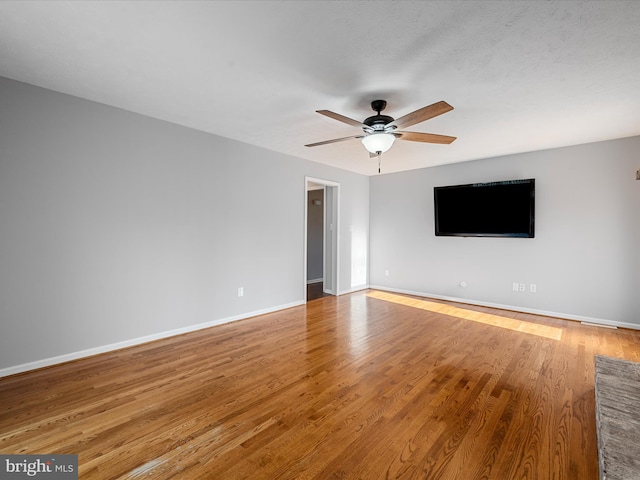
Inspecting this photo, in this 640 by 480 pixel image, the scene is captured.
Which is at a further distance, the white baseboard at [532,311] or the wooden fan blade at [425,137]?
the white baseboard at [532,311]

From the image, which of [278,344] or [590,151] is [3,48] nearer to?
[278,344]

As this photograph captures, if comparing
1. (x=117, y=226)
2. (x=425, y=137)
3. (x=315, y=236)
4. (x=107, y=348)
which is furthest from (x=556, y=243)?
(x=107, y=348)

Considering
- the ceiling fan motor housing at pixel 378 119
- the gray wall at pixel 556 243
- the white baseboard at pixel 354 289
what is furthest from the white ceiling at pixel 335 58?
the white baseboard at pixel 354 289

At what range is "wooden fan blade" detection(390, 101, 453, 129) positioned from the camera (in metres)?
2.14

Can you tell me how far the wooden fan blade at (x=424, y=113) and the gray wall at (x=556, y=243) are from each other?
3060 mm

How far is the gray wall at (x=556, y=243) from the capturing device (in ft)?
12.5

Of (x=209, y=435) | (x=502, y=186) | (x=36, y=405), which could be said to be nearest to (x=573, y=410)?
(x=209, y=435)

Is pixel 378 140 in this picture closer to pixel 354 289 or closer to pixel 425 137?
pixel 425 137

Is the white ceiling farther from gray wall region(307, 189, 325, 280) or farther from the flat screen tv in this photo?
gray wall region(307, 189, 325, 280)

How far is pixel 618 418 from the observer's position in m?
1.56

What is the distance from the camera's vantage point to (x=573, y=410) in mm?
2041

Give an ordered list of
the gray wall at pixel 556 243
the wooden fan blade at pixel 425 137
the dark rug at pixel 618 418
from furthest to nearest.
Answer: the gray wall at pixel 556 243 < the wooden fan blade at pixel 425 137 < the dark rug at pixel 618 418

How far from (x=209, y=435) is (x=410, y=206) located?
198 inches

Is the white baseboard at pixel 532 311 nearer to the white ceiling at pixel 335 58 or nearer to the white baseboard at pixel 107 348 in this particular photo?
the white ceiling at pixel 335 58
